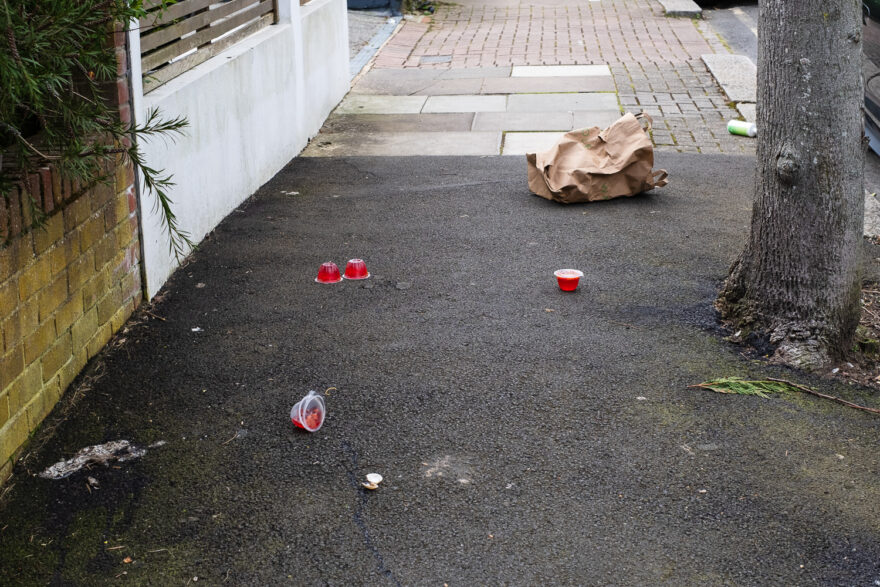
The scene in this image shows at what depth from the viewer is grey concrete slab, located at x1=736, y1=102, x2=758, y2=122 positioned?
979cm

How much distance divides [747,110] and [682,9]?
780 centimetres

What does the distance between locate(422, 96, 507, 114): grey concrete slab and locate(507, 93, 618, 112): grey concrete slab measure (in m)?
0.13

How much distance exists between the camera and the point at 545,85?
11664 millimetres

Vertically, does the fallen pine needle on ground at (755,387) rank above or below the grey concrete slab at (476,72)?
below

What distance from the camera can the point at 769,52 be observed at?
4.39m

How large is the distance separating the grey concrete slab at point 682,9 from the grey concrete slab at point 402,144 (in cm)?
901

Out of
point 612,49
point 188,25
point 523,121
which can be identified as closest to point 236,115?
point 188,25

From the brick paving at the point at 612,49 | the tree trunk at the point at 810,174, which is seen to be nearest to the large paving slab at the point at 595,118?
the brick paving at the point at 612,49

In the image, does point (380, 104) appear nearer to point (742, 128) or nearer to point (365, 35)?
point (742, 128)

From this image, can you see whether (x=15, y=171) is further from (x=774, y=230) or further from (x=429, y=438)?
(x=774, y=230)

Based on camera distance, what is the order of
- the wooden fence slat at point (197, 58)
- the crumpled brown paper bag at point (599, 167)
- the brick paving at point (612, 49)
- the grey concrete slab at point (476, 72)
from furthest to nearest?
the grey concrete slab at point (476, 72), the brick paving at point (612, 49), the crumpled brown paper bag at point (599, 167), the wooden fence slat at point (197, 58)

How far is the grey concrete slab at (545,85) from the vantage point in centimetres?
1137

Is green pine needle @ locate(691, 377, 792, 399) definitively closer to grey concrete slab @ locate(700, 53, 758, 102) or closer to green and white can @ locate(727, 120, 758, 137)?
green and white can @ locate(727, 120, 758, 137)

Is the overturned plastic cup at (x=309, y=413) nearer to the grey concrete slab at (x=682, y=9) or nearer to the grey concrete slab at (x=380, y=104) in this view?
the grey concrete slab at (x=380, y=104)
